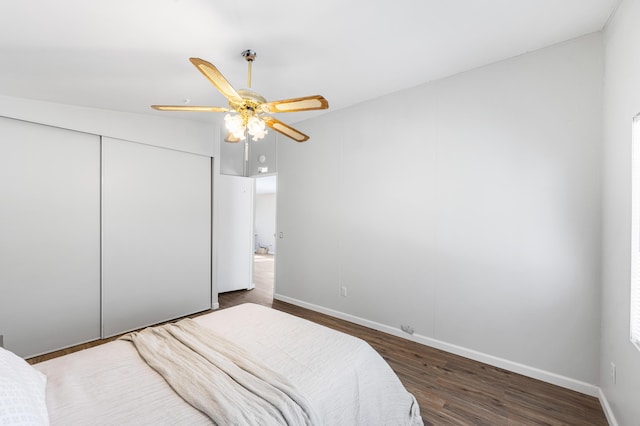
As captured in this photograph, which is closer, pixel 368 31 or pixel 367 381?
pixel 367 381

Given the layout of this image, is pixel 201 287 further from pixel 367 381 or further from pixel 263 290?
pixel 367 381

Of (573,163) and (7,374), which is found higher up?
(573,163)

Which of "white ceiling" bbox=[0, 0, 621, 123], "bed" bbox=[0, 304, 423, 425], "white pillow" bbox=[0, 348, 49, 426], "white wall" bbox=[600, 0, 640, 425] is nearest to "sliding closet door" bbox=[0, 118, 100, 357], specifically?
"white ceiling" bbox=[0, 0, 621, 123]

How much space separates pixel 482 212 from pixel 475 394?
4.68 feet

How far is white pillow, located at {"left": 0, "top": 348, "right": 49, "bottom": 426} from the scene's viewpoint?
0.82m

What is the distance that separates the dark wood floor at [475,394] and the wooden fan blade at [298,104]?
6.91 feet

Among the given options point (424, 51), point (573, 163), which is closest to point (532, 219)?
point (573, 163)

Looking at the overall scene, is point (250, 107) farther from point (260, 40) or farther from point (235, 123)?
point (260, 40)

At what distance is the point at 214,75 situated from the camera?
1.47m

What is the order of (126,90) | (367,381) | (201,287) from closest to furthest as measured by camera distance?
(367,381), (126,90), (201,287)

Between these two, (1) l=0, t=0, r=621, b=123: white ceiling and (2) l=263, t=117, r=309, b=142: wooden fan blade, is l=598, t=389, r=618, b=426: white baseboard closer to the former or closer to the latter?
(1) l=0, t=0, r=621, b=123: white ceiling

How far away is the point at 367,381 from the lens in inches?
56.9

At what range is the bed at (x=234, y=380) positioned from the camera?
104cm

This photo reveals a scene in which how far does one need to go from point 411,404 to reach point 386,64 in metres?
2.56
